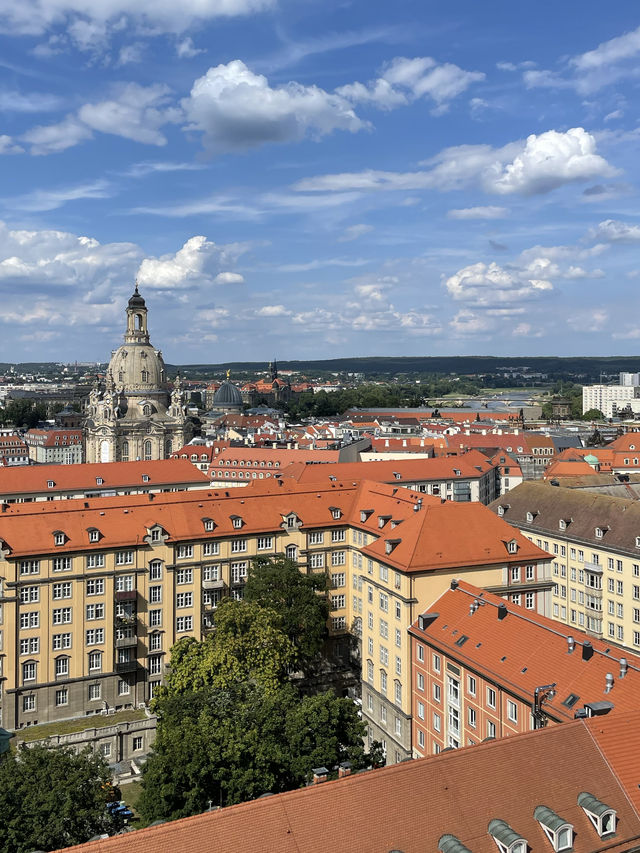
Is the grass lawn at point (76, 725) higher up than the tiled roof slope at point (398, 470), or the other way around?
the tiled roof slope at point (398, 470)

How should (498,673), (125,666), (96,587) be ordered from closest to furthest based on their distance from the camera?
(498,673) < (125,666) < (96,587)

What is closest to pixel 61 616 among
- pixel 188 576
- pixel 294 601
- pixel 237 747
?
pixel 188 576

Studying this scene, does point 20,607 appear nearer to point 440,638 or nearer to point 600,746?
point 440,638

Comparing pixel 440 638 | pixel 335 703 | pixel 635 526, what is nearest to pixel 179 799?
pixel 335 703

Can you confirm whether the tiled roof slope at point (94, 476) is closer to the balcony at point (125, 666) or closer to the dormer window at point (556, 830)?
the balcony at point (125, 666)

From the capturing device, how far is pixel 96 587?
219 feet

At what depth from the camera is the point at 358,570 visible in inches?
2987

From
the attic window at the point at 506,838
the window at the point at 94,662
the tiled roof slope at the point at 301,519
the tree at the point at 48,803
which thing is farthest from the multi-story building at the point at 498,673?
the window at the point at 94,662

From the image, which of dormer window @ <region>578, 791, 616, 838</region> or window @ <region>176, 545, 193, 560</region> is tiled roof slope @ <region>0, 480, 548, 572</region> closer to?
window @ <region>176, 545, 193, 560</region>

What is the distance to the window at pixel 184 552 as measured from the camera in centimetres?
7025

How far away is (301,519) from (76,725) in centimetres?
2677

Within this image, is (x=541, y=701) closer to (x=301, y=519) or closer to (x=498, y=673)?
(x=498, y=673)

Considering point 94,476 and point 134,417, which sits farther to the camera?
point 134,417

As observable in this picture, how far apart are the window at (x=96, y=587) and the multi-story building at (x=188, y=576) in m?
0.12
